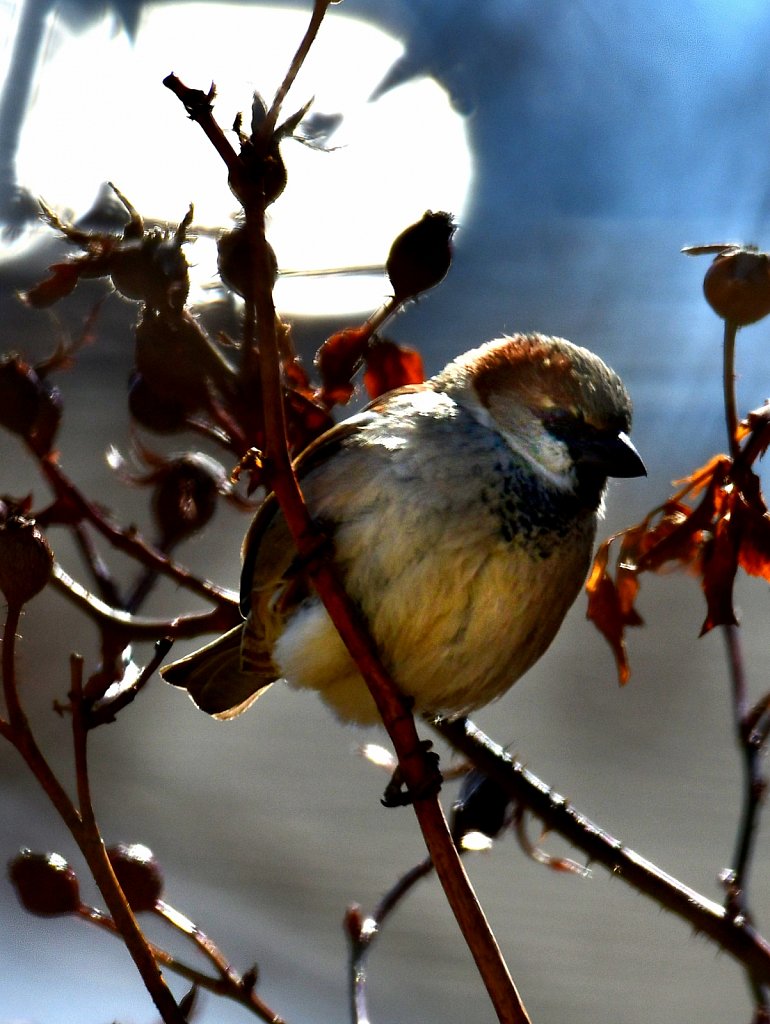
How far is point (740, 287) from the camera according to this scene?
62 centimetres

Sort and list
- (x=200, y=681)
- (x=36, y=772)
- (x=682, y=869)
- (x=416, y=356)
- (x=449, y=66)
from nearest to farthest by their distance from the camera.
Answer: (x=36, y=772) < (x=416, y=356) < (x=200, y=681) < (x=682, y=869) < (x=449, y=66)

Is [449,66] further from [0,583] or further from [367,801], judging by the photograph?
[0,583]

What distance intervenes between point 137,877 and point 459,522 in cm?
32

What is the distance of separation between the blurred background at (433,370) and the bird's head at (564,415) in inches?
21.4

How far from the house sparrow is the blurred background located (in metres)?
0.56

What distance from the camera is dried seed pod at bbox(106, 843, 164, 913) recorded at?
66cm

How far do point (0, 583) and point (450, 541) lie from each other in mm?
362

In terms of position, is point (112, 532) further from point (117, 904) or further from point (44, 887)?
point (117, 904)

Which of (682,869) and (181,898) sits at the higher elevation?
(682,869)

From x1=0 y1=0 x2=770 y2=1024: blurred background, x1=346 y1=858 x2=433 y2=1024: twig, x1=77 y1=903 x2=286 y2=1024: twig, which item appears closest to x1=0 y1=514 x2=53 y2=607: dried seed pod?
x1=77 y1=903 x2=286 y2=1024: twig

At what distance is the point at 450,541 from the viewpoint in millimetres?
813

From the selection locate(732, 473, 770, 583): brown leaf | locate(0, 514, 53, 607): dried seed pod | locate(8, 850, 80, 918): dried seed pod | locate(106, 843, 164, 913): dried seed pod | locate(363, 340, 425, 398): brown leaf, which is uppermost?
locate(363, 340, 425, 398): brown leaf

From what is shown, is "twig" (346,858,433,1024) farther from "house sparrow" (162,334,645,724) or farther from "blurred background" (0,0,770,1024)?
"blurred background" (0,0,770,1024)

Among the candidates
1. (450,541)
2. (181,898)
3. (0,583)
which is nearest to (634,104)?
(450,541)
